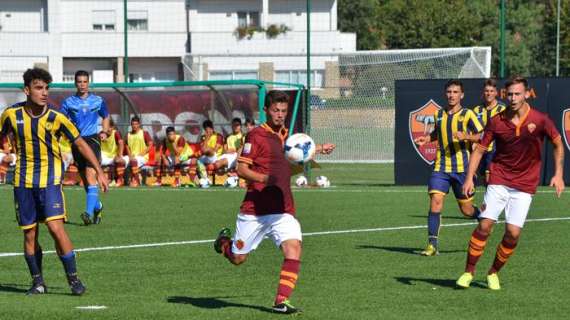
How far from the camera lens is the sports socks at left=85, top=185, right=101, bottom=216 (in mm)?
16719

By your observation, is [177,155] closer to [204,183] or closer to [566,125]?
[204,183]

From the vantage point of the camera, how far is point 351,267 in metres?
12.2

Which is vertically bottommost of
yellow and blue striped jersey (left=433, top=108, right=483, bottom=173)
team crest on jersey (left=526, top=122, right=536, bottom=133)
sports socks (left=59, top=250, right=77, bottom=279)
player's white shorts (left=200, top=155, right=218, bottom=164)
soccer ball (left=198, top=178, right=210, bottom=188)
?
soccer ball (left=198, top=178, right=210, bottom=188)

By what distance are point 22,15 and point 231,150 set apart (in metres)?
35.5

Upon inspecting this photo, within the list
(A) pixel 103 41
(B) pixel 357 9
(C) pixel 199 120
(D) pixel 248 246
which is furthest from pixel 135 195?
(B) pixel 357 9

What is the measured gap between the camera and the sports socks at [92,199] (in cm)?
1672

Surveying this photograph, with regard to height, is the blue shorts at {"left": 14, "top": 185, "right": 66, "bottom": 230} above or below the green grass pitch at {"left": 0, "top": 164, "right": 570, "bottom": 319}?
above

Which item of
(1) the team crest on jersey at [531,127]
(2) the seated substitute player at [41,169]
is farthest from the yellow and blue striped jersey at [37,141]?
(1) the team crest on jersey at [531,127]

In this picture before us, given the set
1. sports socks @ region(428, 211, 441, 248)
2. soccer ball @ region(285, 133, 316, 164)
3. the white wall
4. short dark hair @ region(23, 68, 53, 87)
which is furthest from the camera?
the white wall

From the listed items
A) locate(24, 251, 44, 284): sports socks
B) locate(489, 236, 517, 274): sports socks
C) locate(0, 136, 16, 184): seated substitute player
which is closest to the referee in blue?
locate(24, 251, 44, 284): sports socks

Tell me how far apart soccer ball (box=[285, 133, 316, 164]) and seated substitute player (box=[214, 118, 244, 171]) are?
17.7 meters

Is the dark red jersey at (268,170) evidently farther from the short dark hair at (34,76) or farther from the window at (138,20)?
the window at (138,20)

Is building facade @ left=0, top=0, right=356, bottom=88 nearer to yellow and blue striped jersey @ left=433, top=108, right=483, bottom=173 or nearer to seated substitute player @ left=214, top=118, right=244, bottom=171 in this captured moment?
seated substitute player @ left=214, top=118, right=244, bottom=171

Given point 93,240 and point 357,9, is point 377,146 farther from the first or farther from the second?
point 357,9
